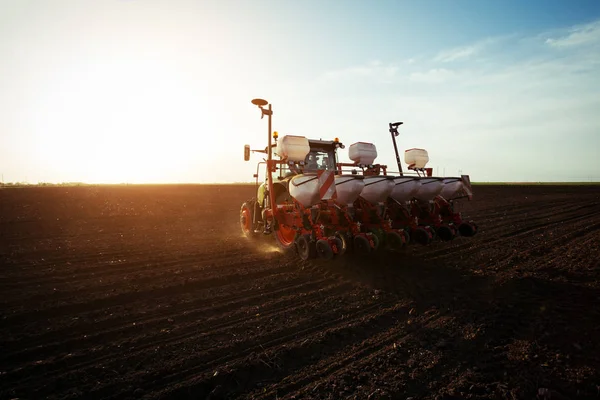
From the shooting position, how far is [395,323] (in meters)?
4.20

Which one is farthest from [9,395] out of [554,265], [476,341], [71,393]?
[554,265]

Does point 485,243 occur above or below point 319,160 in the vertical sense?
below

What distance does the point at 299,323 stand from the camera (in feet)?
13.7

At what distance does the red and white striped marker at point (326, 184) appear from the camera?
22.1 ft

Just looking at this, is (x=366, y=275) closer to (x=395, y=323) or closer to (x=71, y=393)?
(x=395, y=323)

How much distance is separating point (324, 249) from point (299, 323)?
2.68 m

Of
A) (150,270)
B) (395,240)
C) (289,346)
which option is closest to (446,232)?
(395,240)

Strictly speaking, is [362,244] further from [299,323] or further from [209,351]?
[209,351]

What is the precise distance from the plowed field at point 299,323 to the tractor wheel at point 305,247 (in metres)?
0.27

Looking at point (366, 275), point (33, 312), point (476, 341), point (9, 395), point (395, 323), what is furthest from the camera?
point (366, 275)

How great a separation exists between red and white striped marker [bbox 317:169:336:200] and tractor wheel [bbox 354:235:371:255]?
99cm

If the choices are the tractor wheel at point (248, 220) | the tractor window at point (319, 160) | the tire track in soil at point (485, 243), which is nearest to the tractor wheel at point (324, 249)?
the tire track in soil at point (485, 243)

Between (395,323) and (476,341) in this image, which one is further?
(395,323)

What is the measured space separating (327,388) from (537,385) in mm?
1751
